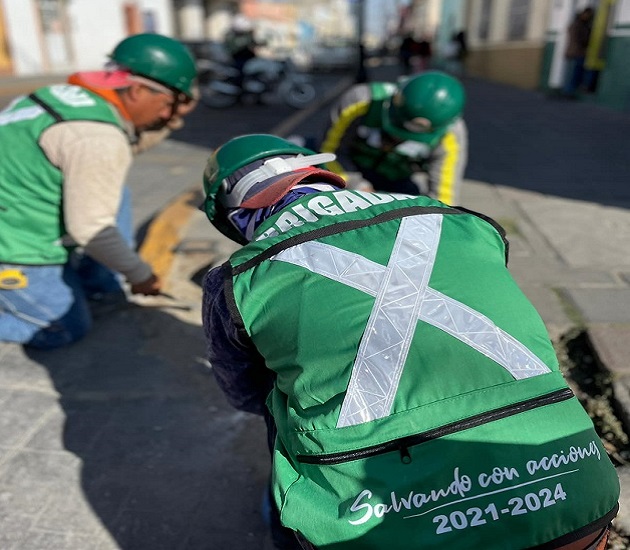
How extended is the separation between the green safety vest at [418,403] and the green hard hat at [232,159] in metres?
0.49

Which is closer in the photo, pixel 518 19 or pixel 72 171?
pixel 72 171

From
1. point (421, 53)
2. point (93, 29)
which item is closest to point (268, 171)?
point (421, 53)

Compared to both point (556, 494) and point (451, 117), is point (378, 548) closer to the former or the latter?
point (556, 494)

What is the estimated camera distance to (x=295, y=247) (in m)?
1.28

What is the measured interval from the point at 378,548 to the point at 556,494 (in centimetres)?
Result: 35

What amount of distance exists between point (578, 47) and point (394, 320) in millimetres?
12235

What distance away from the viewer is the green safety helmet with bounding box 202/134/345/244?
1.68 metres

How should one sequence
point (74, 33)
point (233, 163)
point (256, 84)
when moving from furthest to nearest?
point (74, 33) < point (256, 84) < point (233, 163)

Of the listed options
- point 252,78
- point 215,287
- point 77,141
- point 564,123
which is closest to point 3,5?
point 252,78

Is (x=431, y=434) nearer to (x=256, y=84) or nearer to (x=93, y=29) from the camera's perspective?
(x=256, y=84)

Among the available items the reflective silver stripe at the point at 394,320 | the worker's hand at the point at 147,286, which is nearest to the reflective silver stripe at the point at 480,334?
the reflective silver stripe at the point at 394,320

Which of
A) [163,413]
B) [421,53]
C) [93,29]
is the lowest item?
[421,53]

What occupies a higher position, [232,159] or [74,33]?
[232,159]

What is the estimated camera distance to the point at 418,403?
1.17 meters
